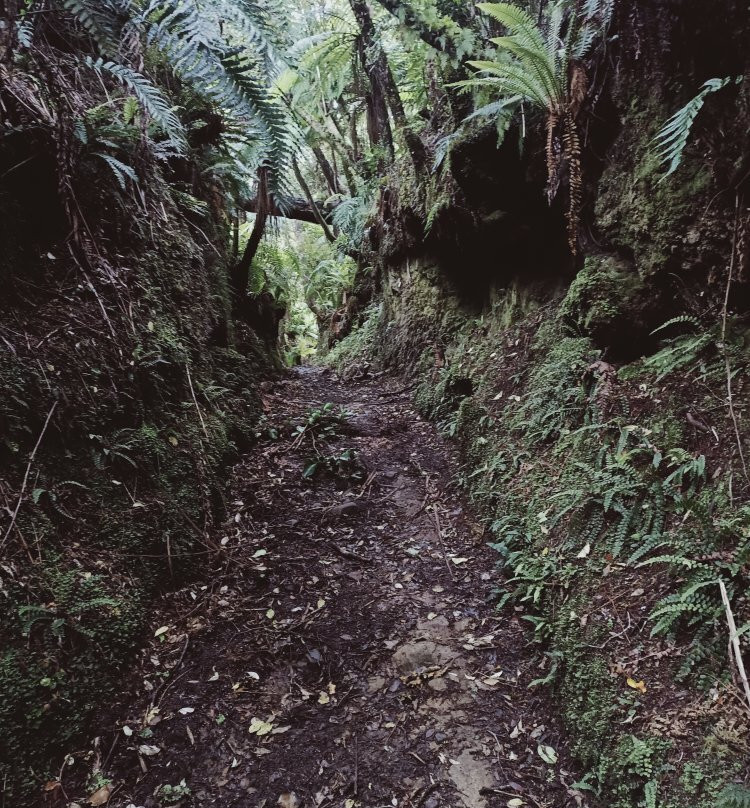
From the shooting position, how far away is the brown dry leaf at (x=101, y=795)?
202 cm

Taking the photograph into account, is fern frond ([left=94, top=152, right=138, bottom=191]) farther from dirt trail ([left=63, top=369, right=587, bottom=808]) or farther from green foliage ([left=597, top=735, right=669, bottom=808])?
green foliage ([left=597, top=735, right=669, bottom=808])

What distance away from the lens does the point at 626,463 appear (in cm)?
281

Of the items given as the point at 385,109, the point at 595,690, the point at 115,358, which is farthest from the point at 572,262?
the point at 385,109

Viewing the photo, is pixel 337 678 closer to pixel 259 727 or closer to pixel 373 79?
pixel 259 727

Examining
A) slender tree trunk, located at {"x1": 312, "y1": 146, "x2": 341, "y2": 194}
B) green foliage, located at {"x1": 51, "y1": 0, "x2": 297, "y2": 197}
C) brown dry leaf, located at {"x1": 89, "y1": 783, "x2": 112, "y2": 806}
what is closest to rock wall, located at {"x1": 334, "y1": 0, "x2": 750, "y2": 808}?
brown dry leaf, located at {"x1": 89, "y1": 783, "x2": 112, "y2": 806}

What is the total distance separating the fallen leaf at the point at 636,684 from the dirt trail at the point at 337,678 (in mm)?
479

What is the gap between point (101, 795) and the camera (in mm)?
2045

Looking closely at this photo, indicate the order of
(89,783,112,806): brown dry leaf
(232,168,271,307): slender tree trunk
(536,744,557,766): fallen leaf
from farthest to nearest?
(232,168,271,307): slender tree trunk
(536,744,557,766): fallen leaf
(89,783,112,806): brown dry leaf

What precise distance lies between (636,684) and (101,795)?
95.7 inches

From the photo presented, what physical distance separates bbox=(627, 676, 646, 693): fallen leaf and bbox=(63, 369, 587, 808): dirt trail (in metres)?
0.48

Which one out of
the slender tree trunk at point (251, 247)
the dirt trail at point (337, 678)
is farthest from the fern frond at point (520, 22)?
the dirt trail at point (337, 678)

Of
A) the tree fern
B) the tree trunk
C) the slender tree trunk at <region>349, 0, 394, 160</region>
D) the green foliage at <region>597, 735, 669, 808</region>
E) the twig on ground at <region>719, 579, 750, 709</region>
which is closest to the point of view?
the twig on ground at <region>719, 579, 750, 709</region>

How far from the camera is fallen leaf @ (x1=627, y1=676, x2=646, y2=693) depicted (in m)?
2.12

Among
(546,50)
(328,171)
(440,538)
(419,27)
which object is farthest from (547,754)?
(328,171)
